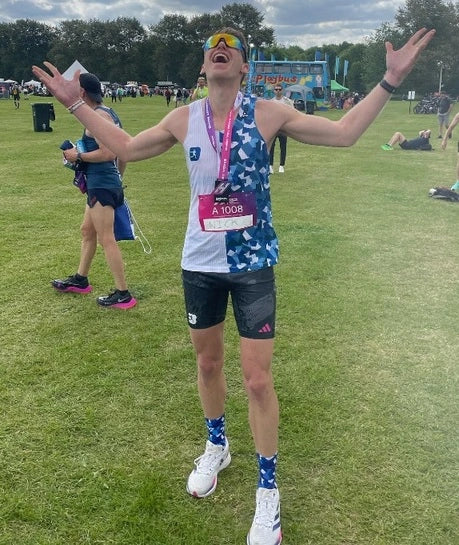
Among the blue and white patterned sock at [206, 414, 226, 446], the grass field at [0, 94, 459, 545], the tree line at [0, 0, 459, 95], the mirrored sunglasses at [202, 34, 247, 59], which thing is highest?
the tree line at [0, 0, 459, 95]

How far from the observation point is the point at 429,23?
249ft

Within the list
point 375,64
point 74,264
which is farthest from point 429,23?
point 74,264

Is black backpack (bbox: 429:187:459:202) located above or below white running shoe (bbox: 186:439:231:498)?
above

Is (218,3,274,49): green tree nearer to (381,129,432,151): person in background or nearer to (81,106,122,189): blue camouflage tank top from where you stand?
(381,129,432,151): person in background

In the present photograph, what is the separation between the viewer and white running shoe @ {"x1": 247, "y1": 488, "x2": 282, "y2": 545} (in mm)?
2544

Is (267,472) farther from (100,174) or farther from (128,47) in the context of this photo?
(128,47)

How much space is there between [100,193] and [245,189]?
2809mm

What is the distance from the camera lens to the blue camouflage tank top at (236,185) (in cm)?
245

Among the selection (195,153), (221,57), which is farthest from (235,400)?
(221,57)

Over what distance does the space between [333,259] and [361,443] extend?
3.64m

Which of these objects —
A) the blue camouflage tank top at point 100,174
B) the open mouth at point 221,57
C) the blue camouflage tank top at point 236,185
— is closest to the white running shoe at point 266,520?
the blue camouflage tank top at point 236,185

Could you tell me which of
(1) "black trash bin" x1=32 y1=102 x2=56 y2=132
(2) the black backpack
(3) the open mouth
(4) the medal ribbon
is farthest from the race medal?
(1) "black trash bin" x1=32 y1=102 x2=56 y2=132

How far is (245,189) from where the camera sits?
8.13 ft

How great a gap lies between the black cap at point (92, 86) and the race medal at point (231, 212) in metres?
2.67
